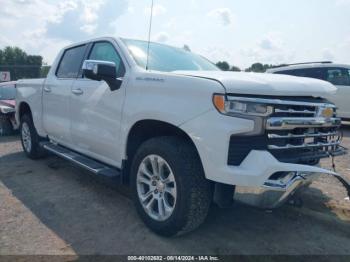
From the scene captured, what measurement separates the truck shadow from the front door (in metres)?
0.59

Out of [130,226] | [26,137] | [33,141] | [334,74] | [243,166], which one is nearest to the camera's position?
[243,166]

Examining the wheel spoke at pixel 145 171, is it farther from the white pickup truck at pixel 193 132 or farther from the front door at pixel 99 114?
the front door at pixel 99 114

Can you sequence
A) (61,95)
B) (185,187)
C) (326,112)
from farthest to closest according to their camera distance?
(61,95) < (326,112) < (185,187)

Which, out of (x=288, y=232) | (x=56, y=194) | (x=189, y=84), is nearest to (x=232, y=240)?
(x=288, y=232)

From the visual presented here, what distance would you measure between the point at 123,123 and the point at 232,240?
158 centimetres

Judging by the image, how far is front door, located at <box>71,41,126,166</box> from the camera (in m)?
3.88

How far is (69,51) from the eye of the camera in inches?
219

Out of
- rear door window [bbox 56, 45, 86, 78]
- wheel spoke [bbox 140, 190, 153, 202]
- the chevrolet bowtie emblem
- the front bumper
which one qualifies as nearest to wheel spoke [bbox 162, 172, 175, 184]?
wheel spoke [bbox 140, 190, 153, 202]

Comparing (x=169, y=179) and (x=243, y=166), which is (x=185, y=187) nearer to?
(x=169, y=179)

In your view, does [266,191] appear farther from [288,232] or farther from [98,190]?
[98,190]

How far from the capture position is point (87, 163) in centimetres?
433

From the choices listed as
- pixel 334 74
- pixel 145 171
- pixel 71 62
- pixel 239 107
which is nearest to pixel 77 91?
pixel 71 62

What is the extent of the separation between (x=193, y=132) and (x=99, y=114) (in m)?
1.56

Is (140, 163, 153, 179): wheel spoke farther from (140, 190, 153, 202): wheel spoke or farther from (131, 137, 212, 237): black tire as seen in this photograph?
(131, 137, 212, 237): black tire
